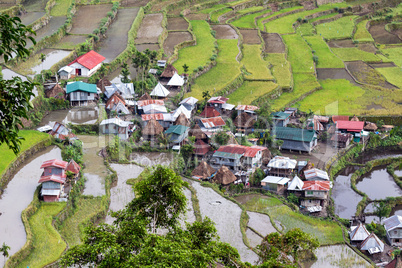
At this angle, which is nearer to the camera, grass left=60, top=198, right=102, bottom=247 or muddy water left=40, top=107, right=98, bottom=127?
grass left=60, top=198, right=102, bottom=247

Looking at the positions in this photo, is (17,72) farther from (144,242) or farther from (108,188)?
(144,242)

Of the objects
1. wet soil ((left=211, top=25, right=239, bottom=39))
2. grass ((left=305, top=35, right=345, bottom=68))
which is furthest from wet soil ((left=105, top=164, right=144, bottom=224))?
wet soil ((left=211, top=25, right=239, bottom=39))

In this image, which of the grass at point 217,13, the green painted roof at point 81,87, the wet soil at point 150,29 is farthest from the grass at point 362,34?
the green painted roof at point 81,87

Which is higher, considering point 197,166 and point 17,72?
point 17,72

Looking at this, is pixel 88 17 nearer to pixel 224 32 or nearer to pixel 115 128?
pixel 224 32

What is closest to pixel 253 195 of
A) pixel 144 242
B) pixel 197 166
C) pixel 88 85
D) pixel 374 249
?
pixel 197 166

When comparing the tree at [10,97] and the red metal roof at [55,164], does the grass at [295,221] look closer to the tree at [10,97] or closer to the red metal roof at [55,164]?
the red metal roof at [55,164]

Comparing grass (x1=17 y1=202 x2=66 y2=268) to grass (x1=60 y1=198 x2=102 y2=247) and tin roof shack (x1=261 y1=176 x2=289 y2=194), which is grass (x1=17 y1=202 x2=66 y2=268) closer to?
grass (x1=60 y1=198 x2=102 y2=247)
